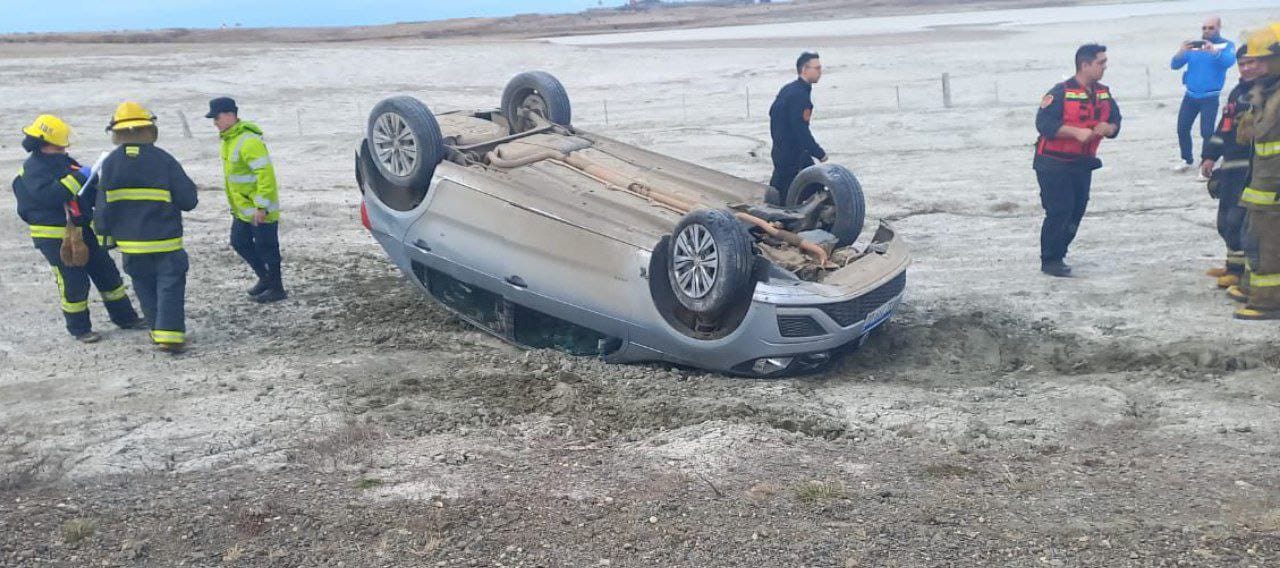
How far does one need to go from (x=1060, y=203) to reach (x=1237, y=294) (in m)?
1.45

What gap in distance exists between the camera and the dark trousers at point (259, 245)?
839 centimetres

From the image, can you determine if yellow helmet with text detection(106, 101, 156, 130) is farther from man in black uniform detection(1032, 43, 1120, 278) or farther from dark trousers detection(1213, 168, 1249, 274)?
dark trousers detection(1213, 168, 1249, 274)

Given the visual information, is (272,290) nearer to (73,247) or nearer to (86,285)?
(86,285)

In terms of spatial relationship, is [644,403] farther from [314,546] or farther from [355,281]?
[355,281]

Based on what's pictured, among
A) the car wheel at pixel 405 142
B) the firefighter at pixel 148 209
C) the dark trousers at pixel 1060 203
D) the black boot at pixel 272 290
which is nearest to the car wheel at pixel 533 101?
the car wheel at pixel 405 142

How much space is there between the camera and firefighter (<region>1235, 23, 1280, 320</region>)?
24.0 feet

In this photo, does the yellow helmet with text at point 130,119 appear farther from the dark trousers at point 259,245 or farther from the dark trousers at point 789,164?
the dark trousers at point 789,164

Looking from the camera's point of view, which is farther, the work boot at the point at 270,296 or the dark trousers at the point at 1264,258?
the work boot at the point at 270,296

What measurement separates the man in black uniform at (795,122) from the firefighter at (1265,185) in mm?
3092

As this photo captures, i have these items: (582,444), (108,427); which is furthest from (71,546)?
(582,444)

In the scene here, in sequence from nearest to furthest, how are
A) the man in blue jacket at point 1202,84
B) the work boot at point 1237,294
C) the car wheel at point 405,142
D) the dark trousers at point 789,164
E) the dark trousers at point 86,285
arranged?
1. the car wheel at point 405,142
2. the dark trousers at point 86,285
3. the work boot at point 1237,294
4. the dark trousers at point 789,164
5. the man in blue jacket at point 1202,84

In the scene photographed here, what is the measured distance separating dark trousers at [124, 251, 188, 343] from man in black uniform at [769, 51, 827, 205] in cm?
457

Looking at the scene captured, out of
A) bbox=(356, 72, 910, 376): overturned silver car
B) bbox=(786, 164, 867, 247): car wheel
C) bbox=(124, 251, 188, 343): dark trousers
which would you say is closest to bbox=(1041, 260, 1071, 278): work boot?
bbox=(356, 72, 910, 376): overturned silver car

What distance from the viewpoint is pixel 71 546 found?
4.52 meters
